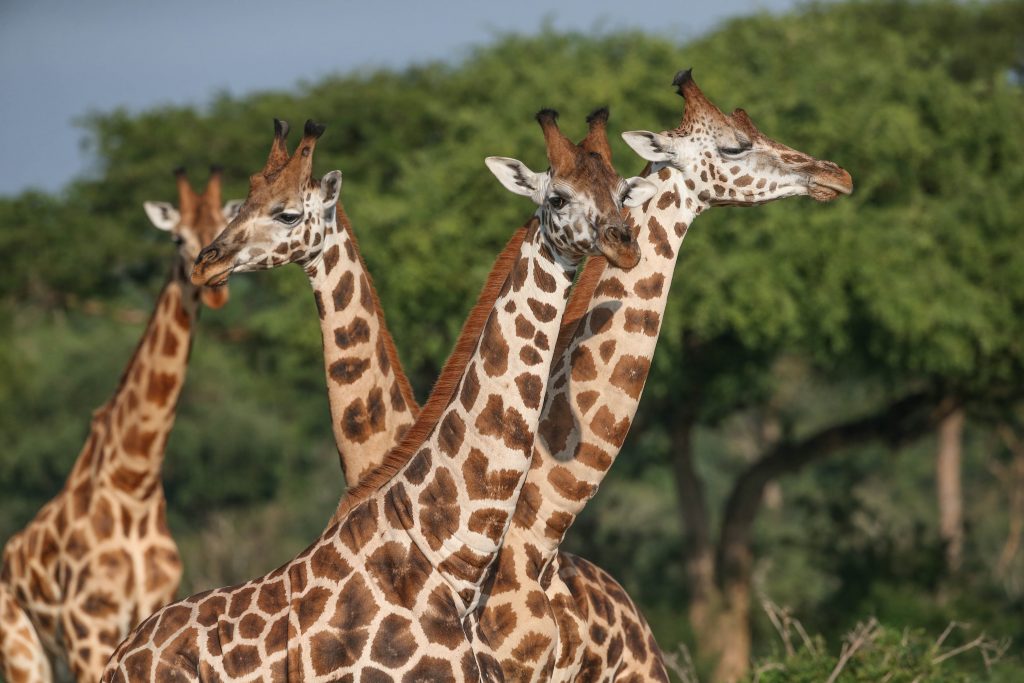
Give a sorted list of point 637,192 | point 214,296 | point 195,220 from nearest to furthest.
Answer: point 637,192 → point 214,296 → point 195,220

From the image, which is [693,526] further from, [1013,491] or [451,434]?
[451,434]

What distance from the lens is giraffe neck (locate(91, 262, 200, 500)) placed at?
9367 millimetres

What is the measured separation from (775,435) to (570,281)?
29171 mm

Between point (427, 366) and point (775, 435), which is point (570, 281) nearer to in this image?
point (427, 366)

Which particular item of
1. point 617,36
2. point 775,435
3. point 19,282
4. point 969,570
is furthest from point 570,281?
point 775,435

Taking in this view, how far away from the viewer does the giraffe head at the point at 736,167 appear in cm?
780

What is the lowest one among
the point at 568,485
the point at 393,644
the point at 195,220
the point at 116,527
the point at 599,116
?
the point at 116,527

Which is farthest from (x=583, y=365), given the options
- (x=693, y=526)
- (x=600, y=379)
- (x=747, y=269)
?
(x=693, y=526)

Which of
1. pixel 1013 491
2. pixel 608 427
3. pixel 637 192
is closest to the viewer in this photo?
pixel 637 192

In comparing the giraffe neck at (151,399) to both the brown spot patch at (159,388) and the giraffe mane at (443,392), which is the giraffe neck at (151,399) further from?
the giraffe mane at (443,392)

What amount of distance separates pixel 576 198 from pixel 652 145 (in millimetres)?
1230

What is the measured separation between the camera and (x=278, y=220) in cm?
748

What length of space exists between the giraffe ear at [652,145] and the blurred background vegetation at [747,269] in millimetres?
3344

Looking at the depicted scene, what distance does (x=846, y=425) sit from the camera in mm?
20609
